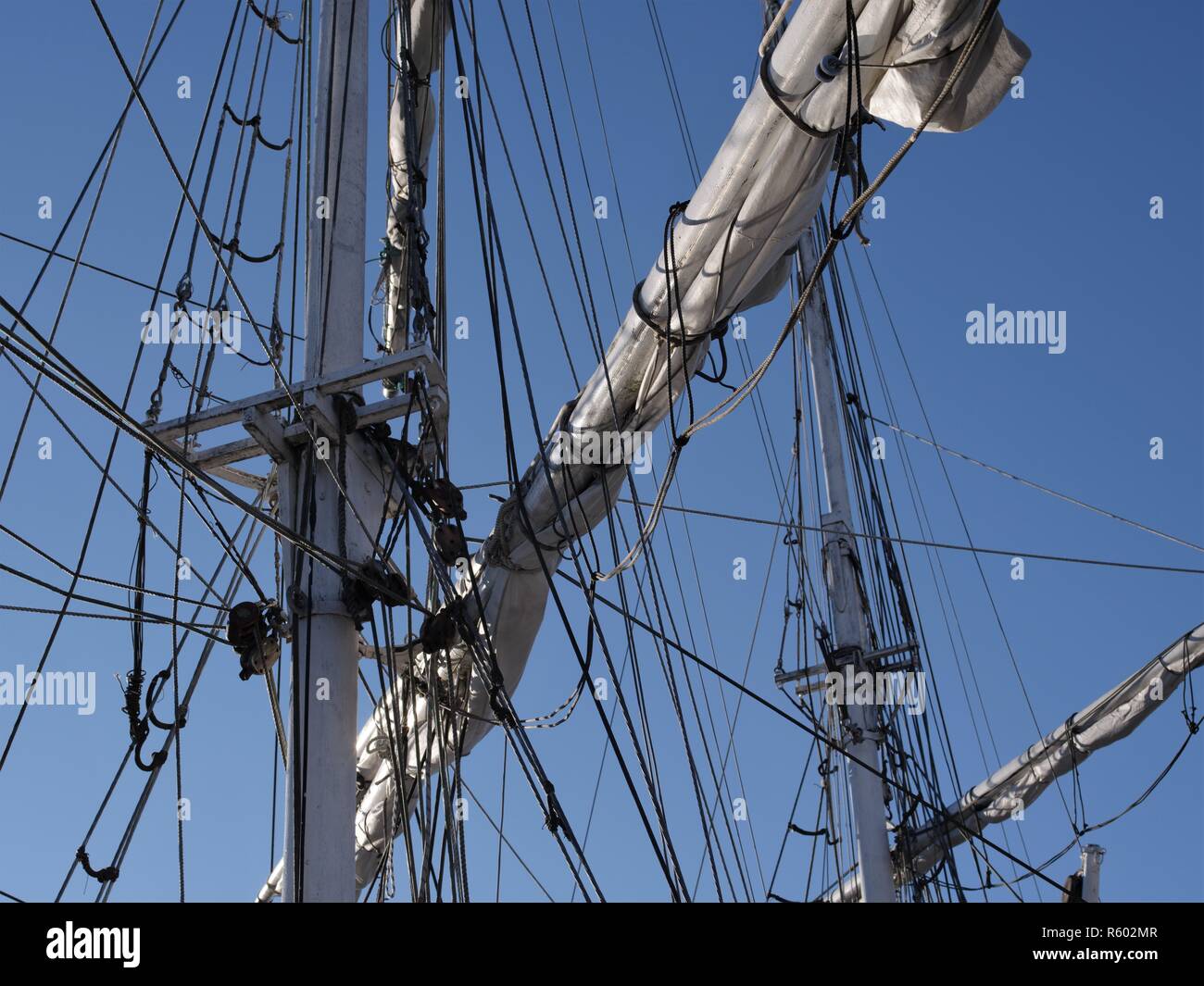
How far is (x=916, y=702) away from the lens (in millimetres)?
19375

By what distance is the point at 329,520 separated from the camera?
27.5 ft

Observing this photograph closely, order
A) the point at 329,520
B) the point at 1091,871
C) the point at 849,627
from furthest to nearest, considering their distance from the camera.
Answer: the point at 849,627 → the point at 1091,871 → the point at 329,520

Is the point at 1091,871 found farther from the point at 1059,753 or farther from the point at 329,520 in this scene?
the point at 329,520

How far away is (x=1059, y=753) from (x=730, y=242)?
12.0 meters

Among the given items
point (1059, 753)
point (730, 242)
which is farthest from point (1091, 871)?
point (730, 242)

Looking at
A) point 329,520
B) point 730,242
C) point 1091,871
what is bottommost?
point 1091,871

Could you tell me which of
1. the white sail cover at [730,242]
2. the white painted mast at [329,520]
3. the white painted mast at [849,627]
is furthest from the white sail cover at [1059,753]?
the white painted mast at [329,520]

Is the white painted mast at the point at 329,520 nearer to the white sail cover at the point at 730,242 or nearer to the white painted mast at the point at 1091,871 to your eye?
the white sail cover at the point at 730,242

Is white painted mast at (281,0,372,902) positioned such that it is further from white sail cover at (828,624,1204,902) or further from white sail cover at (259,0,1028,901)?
white sail cover at (828,624,1204,902)

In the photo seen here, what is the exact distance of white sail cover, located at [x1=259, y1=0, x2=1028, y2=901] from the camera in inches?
294

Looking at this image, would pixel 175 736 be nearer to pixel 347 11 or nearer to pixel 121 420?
pixel 121 420

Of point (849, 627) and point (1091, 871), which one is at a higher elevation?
point (849, 627)

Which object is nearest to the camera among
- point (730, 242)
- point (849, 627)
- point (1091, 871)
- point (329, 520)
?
point (329, 520)

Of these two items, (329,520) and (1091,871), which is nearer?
(329,520)
